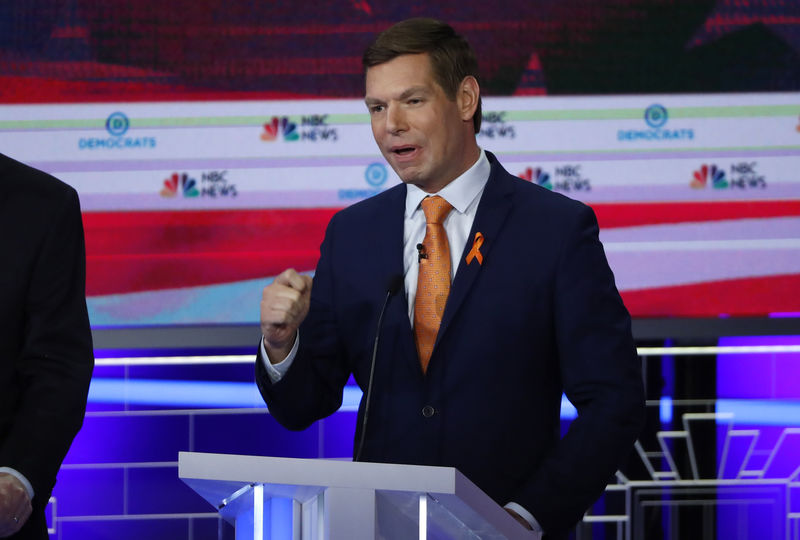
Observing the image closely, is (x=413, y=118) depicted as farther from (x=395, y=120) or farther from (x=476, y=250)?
(x=476, y=250)

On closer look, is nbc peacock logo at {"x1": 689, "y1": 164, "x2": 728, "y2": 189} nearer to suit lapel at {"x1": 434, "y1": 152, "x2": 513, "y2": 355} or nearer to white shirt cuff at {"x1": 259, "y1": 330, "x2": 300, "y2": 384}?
suit lapel at {"x1": 434, "y1": 152, "x2": 513, "y2": 355}

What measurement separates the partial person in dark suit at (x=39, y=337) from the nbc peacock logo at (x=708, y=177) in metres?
2.18

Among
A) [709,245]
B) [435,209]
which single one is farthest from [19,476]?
[709,245]

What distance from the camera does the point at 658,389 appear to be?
3.53m

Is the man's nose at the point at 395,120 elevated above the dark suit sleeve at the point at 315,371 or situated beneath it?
elevated above

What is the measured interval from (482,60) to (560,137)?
0.36 m

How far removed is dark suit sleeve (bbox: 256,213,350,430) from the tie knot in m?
0.24

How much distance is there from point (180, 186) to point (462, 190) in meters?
1.58

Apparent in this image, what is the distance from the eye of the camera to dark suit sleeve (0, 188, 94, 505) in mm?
1737

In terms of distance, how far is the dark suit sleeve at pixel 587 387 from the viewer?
1811 mm

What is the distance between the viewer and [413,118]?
2.01 meters

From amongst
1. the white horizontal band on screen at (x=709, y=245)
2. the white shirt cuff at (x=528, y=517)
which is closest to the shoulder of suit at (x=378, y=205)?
the white shirt cuff at (x=528, y=517)

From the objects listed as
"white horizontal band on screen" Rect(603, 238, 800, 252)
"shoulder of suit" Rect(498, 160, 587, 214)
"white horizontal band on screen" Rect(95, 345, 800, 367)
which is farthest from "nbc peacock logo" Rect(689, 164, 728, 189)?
"shoulder of suit" Rect(498, 160, 587, 214)

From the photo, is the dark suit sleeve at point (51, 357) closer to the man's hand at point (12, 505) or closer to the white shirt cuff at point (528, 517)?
the man's hand at point (12, 505)
